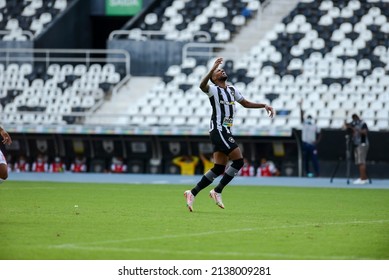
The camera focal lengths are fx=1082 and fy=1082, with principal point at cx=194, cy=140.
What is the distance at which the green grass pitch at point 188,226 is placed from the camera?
11.6 meters

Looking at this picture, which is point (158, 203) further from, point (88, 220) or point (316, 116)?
point (316, 116)

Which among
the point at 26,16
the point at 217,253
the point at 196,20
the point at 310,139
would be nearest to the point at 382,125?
the point at 310,139

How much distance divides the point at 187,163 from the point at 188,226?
64.7ft

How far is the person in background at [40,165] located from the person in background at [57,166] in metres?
0.17

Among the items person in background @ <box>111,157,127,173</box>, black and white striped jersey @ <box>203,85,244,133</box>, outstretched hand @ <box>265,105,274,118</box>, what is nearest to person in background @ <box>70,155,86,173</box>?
person in background @ <box>111,157,127,173</box>

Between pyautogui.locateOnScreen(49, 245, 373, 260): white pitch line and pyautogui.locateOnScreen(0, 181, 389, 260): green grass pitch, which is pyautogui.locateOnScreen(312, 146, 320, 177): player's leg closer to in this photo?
pyautogui.locateOnScreen(0, 181, 389, 260): green grass pitch

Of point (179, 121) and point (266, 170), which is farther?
point (179, 121)

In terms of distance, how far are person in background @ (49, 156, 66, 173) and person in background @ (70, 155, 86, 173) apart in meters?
0.31

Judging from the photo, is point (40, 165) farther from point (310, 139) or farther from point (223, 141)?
point (223, 141)

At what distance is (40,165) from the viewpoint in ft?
118

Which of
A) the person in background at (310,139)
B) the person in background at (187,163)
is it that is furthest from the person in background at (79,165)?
the person in background at (310,139)

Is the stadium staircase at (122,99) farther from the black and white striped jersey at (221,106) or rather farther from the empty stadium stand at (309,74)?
the black and white striped jersey at (221,106)

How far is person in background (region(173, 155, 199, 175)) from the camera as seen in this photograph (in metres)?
34.1
